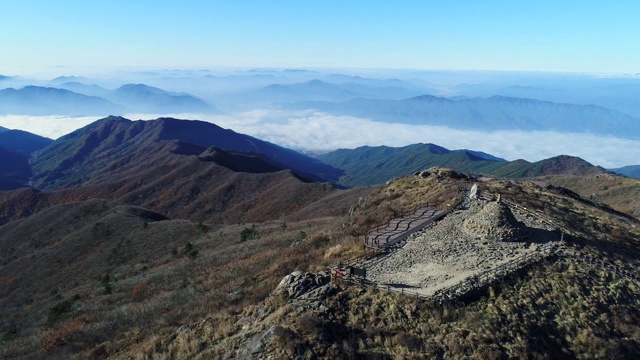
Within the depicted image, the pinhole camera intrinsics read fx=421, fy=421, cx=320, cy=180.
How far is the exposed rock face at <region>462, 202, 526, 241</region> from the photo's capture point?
86.9 feet

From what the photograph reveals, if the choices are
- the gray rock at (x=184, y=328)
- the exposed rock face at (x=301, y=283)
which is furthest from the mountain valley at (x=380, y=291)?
the gray rock at (x=184, y=328)

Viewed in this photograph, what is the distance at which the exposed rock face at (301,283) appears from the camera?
69.6ft

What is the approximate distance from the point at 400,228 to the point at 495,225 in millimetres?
6809

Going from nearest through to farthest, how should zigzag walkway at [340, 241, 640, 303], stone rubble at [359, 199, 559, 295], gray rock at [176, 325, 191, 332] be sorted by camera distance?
zigzag walkway at [340, 241, 640, 303]
gray rock at [176, 325, 191, 332]
stone rubble at [359, 199, 559, 295]

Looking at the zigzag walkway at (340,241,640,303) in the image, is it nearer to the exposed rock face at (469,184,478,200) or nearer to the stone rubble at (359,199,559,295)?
the stone rubble at (359,199,559,295)

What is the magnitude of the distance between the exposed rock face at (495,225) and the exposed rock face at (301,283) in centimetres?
1141

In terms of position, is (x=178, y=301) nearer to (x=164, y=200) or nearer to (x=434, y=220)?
(x=434, y=220)

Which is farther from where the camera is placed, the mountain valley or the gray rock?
the gray rock

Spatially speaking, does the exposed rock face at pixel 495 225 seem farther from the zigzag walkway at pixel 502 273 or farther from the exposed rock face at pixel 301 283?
the exposed rock face at pixel 301 283

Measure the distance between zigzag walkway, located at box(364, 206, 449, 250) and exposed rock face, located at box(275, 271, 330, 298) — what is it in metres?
6.89

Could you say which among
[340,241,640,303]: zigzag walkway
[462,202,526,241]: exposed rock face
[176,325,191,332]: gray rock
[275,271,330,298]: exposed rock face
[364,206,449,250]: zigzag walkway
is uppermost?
[462,202,526,241]: exposed rock face

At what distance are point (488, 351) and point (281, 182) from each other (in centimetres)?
9986

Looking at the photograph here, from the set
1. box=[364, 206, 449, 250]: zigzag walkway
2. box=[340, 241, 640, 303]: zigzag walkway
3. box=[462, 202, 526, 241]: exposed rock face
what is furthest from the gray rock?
box=[462, 202, 526, 241]: exposed rock face

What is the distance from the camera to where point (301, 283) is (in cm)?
2159
